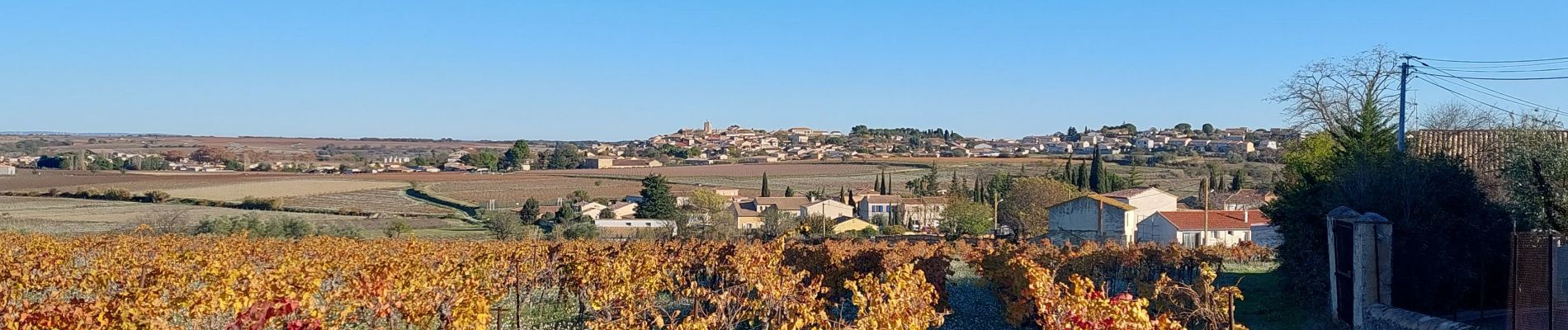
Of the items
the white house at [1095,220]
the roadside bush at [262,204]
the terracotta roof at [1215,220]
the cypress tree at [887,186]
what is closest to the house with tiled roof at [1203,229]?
the terracotta roof at [1215,220]

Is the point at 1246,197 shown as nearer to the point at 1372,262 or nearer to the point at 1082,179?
the point at 1082,179

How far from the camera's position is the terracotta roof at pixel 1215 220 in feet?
121

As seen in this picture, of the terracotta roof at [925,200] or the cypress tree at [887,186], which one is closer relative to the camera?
the terracotta roof at [925,200]

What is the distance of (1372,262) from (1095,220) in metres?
28.8

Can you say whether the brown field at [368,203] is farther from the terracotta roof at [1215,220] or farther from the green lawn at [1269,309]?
the green lawn at [1269,309]

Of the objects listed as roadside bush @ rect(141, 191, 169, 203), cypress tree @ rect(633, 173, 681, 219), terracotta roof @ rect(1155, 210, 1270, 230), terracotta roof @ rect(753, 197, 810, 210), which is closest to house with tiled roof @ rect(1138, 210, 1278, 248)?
terracotta roof @ rect(1155, 210, 1270, 230)

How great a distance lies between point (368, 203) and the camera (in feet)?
179

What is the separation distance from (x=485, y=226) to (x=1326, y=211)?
33.6 meters

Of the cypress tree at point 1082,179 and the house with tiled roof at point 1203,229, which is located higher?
the cypress tree at point 1082,179

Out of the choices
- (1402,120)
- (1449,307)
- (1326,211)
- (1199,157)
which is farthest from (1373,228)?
(1199,157)

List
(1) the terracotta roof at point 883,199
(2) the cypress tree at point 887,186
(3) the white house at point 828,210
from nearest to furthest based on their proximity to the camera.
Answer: (3) the white house at point 828,210 < (1) the terracotta roof at point 883,199 < (2) the cypress tree at point 887,186

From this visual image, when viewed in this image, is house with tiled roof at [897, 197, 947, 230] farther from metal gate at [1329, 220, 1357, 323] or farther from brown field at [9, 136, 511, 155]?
brown field at [9, 136, 511, 155]

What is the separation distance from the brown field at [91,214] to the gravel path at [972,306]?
1060 inches

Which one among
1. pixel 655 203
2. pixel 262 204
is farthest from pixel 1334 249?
pixel 262 204
